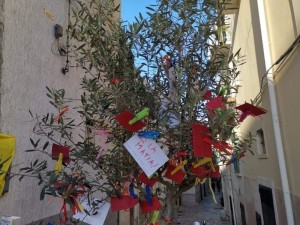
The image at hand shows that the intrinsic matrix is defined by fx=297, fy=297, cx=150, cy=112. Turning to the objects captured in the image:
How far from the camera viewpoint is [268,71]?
493cm

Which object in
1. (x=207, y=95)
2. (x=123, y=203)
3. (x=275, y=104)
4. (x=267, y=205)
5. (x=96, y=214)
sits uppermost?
(x=275, y=104)

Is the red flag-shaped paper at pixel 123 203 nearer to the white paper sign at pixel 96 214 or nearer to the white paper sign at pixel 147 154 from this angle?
the white paper sign at pixel 147 154

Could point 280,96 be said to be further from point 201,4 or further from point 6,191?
point 6,191

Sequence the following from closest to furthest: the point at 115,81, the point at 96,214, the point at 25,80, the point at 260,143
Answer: the point at 115,81 → the point at 96,214 → the point at 25,80 → the point at 260,143

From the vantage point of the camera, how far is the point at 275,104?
4699mm

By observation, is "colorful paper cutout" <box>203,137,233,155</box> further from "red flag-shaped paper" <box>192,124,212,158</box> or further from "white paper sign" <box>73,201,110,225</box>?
"white paper sign" <box>73,201,110,225</box>

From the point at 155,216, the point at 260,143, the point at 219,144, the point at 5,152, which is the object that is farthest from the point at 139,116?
the point at 260,143

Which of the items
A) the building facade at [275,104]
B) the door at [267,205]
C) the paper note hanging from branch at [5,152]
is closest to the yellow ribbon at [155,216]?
the paper note hanging from branch at [5,152]

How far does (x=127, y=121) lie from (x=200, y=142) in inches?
18.1

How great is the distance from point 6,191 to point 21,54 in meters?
1.35

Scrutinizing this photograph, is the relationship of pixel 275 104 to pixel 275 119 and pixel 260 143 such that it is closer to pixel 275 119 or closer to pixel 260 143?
pixel 275 119

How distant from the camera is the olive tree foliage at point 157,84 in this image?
6.29 feet

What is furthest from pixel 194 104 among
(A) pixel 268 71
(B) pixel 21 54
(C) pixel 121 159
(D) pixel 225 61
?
(A) pixel 268 71

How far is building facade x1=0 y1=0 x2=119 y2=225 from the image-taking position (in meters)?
2.74
